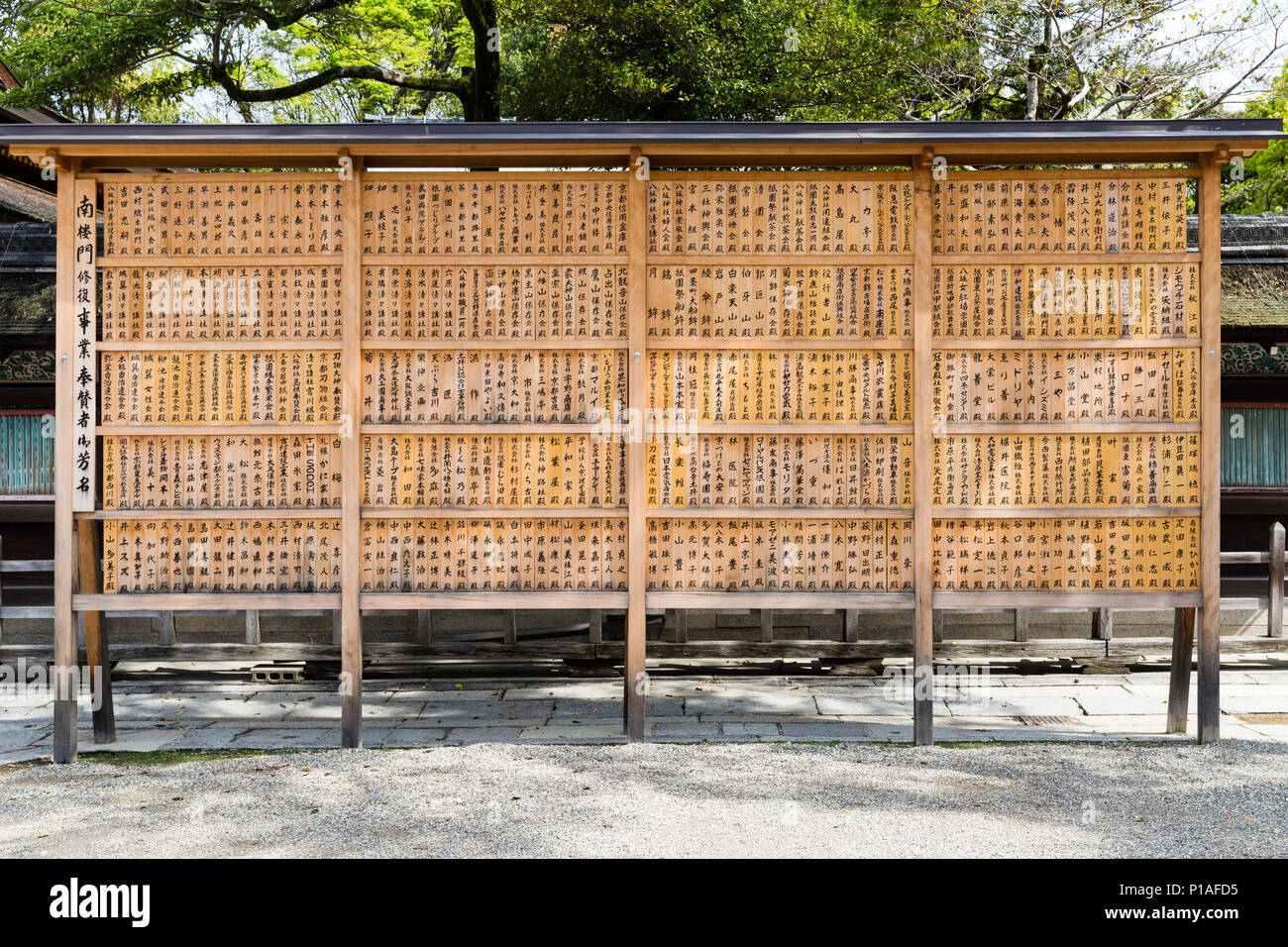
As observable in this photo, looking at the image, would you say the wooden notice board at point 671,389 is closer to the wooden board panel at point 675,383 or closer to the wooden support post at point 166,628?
the wooden board panel at point 675,383

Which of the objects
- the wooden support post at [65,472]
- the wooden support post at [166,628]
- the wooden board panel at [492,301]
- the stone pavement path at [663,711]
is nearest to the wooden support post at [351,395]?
the wooden board panel at [492,301]

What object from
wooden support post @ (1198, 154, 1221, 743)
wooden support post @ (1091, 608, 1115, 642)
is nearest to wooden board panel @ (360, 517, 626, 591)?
wooden support post @ (1198, 154, 1221, 743)

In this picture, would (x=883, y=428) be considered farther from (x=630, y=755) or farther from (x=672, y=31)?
(x=672, y=31)

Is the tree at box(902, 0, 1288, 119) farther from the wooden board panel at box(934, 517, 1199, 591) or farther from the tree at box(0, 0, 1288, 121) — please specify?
the wooden board panel at box(934, 517, 1199, 591)

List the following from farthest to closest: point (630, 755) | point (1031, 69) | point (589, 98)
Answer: point (1031, 69)
point (589, 98)
point (630, 755)

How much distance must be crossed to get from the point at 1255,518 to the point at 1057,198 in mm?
7872

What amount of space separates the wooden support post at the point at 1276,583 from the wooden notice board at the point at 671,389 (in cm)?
470

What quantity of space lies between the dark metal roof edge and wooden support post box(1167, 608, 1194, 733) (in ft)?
11.4

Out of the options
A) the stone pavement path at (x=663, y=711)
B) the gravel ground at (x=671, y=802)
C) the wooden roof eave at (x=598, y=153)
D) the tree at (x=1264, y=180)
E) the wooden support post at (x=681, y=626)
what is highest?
the tree at (x=1264, y=180)

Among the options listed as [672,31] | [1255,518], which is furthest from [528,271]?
[1255,518]

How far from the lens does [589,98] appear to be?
14.3 meters

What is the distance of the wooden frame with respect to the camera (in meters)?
7.02

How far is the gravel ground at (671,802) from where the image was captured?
527cm

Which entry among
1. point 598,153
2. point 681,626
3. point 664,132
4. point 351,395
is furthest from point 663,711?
point 664,132
